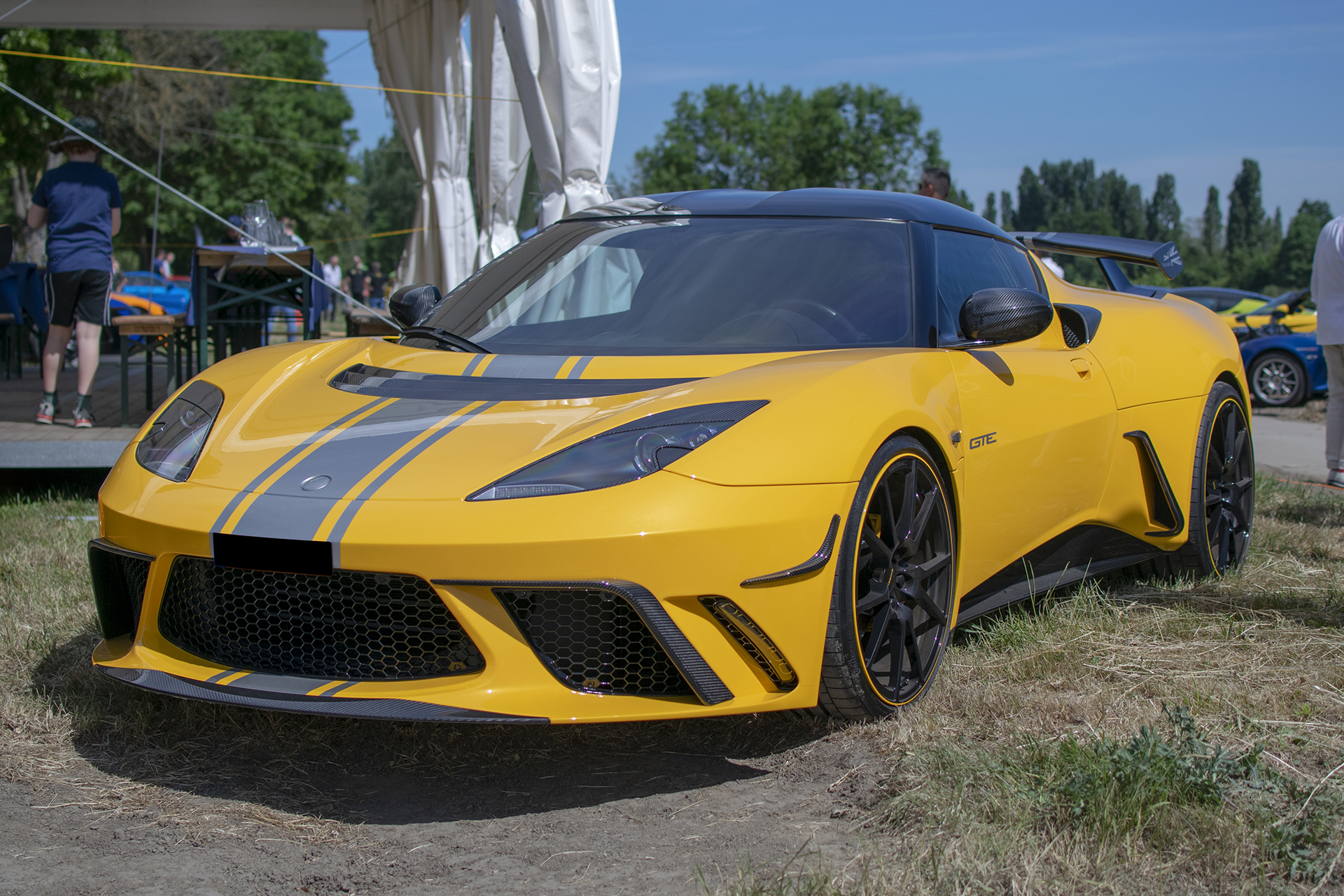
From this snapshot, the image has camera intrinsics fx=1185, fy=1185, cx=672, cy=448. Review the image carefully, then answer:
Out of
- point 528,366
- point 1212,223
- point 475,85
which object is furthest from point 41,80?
point 1212,223

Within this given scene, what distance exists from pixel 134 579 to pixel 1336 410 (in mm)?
6130

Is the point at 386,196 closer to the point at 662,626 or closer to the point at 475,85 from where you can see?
the point at 475,85

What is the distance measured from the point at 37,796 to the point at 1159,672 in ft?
8.90

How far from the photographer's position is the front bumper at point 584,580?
7.26 ft

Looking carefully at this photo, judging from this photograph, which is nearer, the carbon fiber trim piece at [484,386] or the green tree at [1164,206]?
the carbon fiber trim piece at [484,386]

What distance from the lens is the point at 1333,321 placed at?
6270 mm

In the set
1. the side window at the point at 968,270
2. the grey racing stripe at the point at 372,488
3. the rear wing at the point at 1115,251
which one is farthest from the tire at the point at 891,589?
the rear wing at the point at 1115,251

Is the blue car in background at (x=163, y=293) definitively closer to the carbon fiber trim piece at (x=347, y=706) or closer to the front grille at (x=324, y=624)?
the front grille at (x=324, y=624)

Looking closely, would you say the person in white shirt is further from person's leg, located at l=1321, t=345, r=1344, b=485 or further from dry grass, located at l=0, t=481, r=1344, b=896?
dry grass, located at l=0, t=481, r=1344, b=896

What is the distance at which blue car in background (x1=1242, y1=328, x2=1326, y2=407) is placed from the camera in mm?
12859

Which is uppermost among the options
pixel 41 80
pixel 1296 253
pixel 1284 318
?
pixel 1296 253

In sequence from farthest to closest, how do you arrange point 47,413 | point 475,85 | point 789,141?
point 789,141, point 475,85, point 47,413

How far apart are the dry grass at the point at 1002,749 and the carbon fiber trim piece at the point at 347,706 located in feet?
0.82

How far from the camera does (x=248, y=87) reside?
38219 mm
